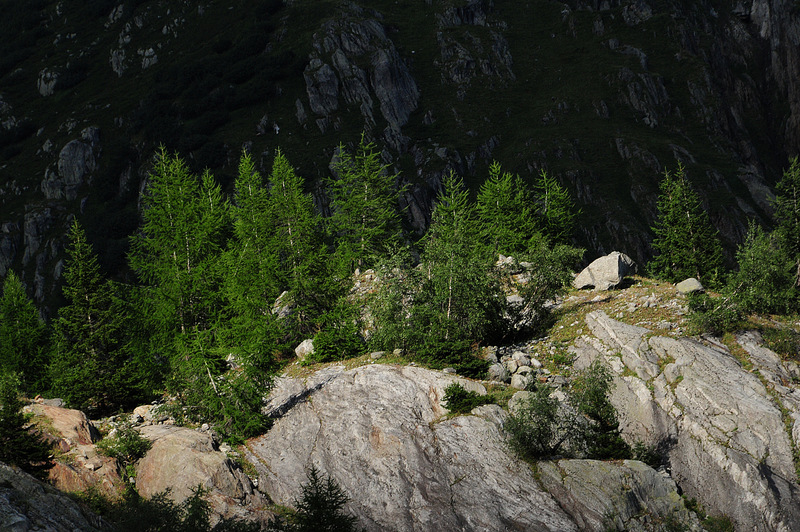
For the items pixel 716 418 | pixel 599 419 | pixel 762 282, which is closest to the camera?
pixel 599 419

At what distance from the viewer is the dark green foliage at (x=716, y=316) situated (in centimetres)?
2242

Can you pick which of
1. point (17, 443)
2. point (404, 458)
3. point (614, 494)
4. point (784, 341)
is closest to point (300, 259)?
point (404, 458)

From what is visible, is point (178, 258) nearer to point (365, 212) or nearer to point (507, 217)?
point (365, 212)

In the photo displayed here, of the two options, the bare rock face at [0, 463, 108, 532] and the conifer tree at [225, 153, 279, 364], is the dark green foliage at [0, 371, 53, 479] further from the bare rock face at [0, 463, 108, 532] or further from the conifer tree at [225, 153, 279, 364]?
the conifer tree at [225, 153, 279, 364]

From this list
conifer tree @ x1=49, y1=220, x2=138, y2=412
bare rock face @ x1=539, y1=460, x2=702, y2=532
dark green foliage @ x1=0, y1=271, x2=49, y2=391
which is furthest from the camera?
dark green foliage @ x1=0, y1=271, x2=49, y2=391

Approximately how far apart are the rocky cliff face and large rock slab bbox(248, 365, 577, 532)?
3040 inches

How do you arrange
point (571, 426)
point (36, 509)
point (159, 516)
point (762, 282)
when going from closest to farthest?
point (36, 509) → point (159, 516) → point (571, 426) → point (762, 282)

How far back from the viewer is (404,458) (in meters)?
18.3

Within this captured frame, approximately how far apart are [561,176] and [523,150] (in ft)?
37.2

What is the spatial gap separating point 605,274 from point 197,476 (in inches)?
947

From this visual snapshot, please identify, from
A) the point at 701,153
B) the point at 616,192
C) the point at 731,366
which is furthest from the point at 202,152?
the point at 701,153

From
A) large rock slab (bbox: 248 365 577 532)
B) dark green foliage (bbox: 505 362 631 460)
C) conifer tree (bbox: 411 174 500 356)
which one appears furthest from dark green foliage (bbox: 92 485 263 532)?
conifer tree (bbox: 411 174 500 356)

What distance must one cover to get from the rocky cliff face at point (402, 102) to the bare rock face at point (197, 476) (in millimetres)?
76995

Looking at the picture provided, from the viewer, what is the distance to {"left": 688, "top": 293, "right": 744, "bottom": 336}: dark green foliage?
2242cm
